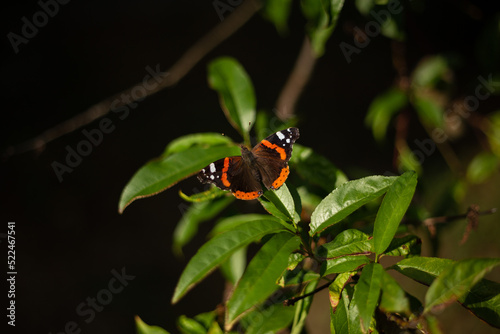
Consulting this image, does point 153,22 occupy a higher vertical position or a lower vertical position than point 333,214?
higher

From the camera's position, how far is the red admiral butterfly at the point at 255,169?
1011 mm

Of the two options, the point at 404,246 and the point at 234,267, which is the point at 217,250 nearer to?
the point at 404,246

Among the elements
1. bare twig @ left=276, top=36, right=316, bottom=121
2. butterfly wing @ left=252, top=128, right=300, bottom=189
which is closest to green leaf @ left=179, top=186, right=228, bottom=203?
butterfly wing @ left=252, top=128, right=300, bottom=189

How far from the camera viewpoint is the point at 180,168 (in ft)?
3.24

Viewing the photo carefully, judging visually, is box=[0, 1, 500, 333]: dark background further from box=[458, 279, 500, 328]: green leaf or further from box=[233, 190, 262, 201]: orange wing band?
box=[233, 190, 262, 201]: orange wing band

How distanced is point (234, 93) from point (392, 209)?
0.65 meters

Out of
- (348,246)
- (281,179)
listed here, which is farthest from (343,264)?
(281,179)

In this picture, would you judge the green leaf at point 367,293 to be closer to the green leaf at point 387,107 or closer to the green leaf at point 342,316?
the green leaf at point 342,316

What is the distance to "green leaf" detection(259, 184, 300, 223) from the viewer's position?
0.89m

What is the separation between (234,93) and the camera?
4.05 ft

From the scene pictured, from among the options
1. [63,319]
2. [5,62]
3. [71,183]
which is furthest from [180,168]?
[5,62]

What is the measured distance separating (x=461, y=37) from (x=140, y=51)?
12.3 feet

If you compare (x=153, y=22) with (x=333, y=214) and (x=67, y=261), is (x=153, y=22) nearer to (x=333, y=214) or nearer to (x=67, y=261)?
(x=67, y=261)

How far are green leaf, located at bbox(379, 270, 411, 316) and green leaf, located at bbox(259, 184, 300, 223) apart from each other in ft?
0.84
